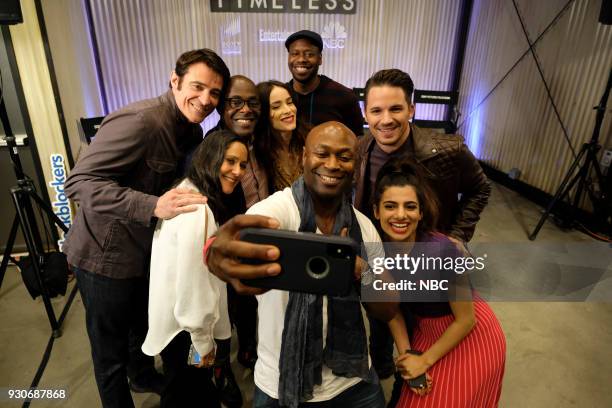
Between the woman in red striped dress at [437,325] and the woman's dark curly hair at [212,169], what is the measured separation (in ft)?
1.93

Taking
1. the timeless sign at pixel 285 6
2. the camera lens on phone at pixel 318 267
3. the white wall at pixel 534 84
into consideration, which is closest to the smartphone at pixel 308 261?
the camera lens on phone at pixel 318 267

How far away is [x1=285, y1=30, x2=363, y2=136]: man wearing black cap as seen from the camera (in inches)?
88.3

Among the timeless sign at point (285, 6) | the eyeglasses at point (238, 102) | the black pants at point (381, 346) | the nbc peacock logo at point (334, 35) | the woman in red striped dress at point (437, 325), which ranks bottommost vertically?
the black pants at point (381, 346)

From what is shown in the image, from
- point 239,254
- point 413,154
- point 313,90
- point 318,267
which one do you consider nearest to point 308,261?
point 318,267

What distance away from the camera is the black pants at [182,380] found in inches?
61.3

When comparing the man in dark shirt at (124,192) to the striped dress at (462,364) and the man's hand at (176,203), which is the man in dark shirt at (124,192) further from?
the striped dress at (462,364)

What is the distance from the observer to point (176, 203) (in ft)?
3.92

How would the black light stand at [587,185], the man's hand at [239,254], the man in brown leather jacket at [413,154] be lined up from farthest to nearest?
the black light stand at [587,185]
the man in brown leather jacket at [413,154]
the man's hand at [239,254]

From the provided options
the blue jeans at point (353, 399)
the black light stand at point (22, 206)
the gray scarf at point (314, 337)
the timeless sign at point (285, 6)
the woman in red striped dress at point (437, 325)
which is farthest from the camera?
the timeless sign at point (285, 6)

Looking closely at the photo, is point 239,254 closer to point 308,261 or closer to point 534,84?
point 308,261

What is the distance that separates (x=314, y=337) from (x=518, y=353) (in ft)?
6.15

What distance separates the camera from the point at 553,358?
2359mm

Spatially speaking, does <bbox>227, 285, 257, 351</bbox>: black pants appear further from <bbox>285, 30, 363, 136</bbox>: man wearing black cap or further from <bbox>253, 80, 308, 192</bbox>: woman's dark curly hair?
<bbox>285, 30, 363, 136</bbox>: man wearing black cap

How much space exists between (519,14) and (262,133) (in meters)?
4.78
